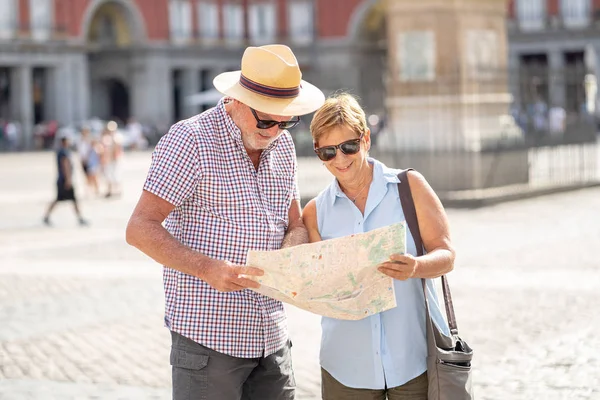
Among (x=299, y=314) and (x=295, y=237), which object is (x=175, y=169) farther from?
(x=299, y=314)

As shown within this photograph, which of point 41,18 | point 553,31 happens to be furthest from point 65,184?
point 553,31

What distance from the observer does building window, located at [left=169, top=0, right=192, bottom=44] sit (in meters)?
54.5

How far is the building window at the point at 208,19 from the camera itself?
5631cm

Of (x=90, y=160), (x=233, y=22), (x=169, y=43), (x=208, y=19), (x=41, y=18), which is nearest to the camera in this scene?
(x=90, y=160)

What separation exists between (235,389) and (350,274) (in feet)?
1.87

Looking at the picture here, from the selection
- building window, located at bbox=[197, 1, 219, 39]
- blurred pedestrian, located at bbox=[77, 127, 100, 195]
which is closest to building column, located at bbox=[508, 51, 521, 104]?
blurred pedestrian, located at bbox=[77, 127, 100, 195]

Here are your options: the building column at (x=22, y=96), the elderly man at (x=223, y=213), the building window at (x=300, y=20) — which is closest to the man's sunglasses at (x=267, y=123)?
the elderly man at (x=223, y=213)

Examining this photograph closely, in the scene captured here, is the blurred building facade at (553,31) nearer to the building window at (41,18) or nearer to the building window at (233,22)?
the building window at (233,22)

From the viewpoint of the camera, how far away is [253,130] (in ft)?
11.6

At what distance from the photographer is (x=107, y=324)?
8055 mm

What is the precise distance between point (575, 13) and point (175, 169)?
53226 mm

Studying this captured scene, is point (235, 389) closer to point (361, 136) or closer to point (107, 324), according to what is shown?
point (361, 136)

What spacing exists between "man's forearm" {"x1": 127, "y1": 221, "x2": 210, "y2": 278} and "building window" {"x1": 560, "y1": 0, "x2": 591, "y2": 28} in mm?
53085

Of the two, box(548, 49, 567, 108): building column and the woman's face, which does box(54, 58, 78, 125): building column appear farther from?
the woman's face
